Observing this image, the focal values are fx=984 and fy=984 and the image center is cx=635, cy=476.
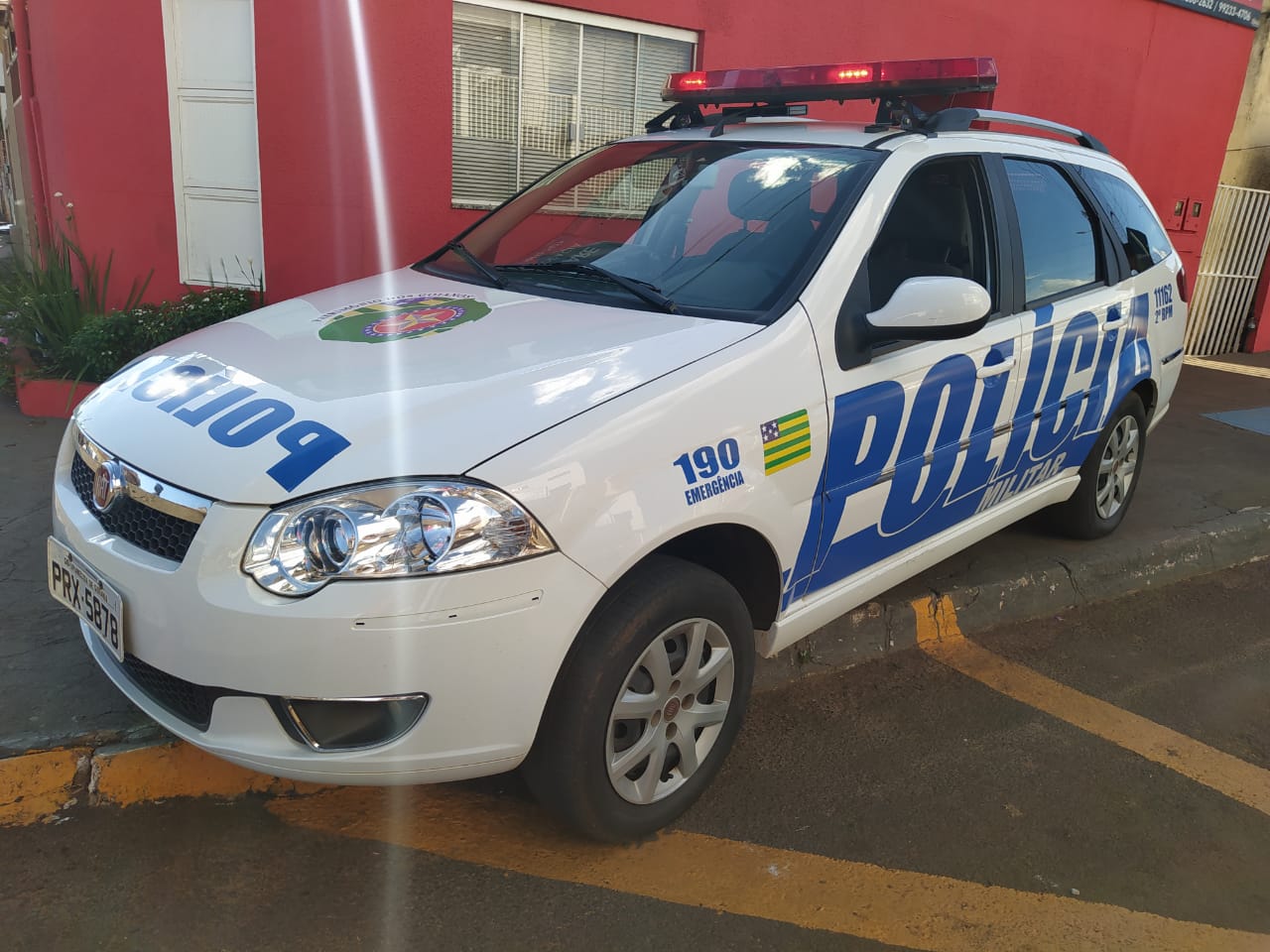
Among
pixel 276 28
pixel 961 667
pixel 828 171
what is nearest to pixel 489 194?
pixel 276 28

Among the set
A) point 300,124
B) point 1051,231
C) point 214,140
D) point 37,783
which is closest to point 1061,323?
point 1051,231

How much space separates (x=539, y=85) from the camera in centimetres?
645

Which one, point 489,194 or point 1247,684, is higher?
point 489,194

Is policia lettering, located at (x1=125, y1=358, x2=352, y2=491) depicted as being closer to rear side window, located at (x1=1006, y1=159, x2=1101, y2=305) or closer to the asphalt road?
the asphalt road

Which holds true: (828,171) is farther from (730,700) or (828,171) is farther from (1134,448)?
(1134,448)

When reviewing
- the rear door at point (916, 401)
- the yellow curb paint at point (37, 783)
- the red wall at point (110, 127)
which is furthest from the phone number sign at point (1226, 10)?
the yellow curb paint at point (37, 783)

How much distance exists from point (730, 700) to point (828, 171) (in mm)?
1638

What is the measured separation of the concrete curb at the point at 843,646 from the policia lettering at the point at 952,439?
51 cm

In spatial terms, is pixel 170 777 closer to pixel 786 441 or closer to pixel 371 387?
pixel 371 387

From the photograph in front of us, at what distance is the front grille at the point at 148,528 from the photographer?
2.10m

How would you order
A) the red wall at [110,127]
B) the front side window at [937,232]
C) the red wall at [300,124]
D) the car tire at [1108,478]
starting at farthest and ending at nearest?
1. the red wall at [110,127]
2. the red wall at [300,124]
3. the car tire at [1108,478]
4. the front side window at [937,232]

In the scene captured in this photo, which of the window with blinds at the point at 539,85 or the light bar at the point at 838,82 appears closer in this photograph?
the light bar at the point at 838,82

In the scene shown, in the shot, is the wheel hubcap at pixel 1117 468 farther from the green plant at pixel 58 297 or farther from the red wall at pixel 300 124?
the green plant at pixel 58 297

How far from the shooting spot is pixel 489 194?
21.2ft
